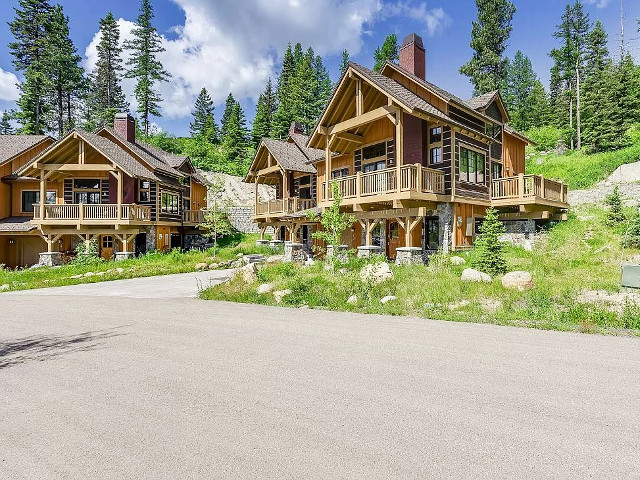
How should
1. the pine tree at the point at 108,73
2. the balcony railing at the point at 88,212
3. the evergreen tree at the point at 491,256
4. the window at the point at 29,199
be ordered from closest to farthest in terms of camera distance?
the evergreen tree at the point at 491,256
the balcony railing at the point at 88,212
the window at the point at 29,199
the pine tree at the point at 108,73

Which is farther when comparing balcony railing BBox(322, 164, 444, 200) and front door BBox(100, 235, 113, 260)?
front door BBox(100, 235, 113, 260)

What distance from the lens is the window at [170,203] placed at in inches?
1109

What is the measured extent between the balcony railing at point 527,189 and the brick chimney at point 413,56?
752cm

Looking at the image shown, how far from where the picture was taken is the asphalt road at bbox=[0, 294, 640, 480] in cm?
296

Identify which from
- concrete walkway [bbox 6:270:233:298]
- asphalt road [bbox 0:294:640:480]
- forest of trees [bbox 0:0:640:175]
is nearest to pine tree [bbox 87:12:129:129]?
forest of trees [bbox 0:0:640:175]

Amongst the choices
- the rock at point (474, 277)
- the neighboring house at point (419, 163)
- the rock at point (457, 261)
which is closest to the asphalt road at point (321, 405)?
the rock at point (474, 277)

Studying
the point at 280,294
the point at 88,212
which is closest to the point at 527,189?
the point at 280,294

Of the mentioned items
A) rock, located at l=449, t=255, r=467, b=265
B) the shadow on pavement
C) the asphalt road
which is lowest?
the shadow on pavement

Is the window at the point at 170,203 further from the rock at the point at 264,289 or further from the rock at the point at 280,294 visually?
the rock at the point at 280,294

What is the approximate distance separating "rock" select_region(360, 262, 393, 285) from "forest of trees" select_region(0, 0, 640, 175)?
2870 centimetres

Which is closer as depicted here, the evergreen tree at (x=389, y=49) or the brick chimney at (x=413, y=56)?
the brick chimney at (x=413, y=56)

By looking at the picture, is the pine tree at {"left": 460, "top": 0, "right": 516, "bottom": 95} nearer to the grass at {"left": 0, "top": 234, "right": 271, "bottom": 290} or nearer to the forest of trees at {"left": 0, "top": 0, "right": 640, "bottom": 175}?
the forest of trees at {"left": 0, "top": 0, "right": 640, "bottom": 175}

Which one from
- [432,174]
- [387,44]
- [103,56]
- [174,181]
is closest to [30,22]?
[103,56]

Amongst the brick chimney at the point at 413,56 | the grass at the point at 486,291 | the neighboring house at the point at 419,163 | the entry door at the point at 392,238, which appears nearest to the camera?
the grass at the point at 486,291
